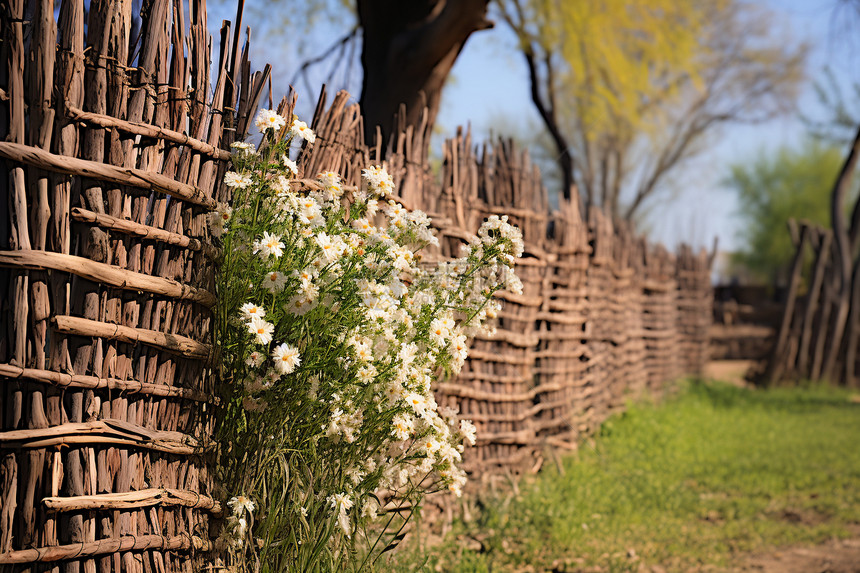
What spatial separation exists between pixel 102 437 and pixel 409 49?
480 cm

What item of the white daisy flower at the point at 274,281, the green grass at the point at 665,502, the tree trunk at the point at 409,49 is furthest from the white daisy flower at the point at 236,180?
the tree trunk at the point at 409,49

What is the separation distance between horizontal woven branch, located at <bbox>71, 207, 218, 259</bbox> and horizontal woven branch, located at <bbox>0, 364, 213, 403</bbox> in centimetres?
46

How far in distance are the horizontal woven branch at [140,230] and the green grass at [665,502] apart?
1.40m

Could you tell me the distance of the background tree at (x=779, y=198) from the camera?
89.8 ft

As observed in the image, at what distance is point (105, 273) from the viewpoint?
7.31 ft

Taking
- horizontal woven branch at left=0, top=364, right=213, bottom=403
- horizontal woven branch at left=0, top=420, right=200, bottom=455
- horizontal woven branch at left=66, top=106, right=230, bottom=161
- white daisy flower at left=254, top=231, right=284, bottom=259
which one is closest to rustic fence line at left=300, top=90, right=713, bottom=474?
horizontal woven branch at left=66, top=106, right=230, bottom=161

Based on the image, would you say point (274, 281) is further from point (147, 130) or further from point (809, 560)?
point (809, 560)

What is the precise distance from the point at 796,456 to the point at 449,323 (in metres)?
5.25

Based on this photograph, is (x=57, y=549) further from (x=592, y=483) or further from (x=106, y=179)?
(x=592, y=483)

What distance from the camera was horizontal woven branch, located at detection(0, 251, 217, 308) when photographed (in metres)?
2.11

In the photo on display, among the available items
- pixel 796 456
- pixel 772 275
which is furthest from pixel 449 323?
pixel 772 275

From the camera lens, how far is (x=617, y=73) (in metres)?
11.6

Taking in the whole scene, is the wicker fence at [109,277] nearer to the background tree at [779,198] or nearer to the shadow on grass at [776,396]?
the shadow on grass at [776,396]

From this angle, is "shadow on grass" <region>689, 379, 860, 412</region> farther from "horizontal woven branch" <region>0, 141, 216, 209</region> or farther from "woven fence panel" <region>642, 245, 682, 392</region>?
"horizontal woven branch" <region>0, 141, 216, 209</region>
